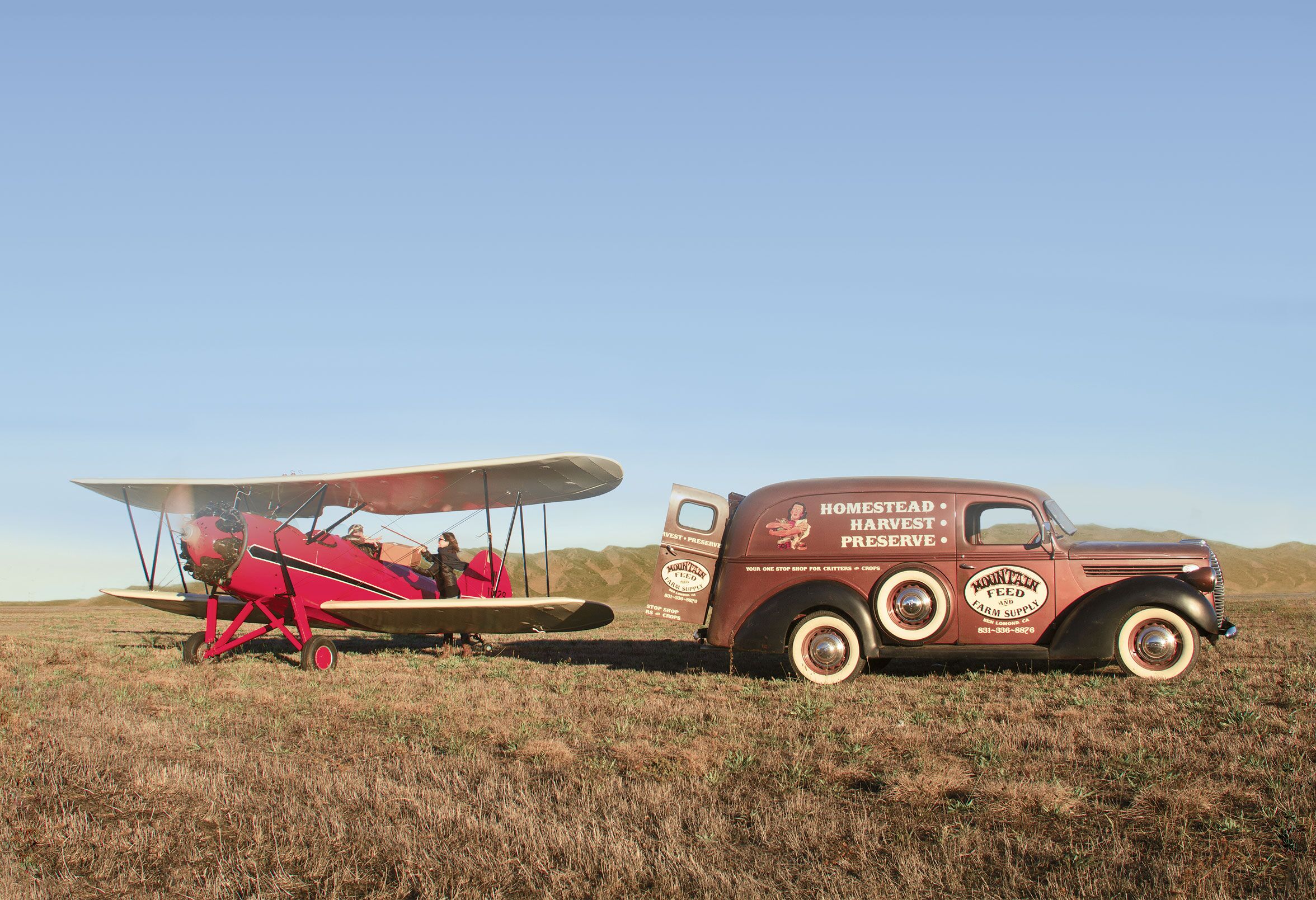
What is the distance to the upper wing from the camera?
13562 mm

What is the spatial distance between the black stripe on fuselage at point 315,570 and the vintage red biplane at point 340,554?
2cm

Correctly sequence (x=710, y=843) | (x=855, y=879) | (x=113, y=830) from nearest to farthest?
(x=855, y=879) → (x=710, y=843) → (x=113, y=830)

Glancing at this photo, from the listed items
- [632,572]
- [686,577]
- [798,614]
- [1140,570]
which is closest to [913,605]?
[798,614]

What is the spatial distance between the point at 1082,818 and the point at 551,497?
11.5 metres

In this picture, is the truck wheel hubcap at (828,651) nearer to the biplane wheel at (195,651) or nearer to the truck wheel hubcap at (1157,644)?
the truck wheel hubcap at (1157,644)

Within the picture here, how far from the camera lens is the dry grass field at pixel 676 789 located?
13.4 ft

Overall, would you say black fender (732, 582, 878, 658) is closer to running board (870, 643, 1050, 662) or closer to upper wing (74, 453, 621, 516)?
running board (870, 643, 1050, 662)

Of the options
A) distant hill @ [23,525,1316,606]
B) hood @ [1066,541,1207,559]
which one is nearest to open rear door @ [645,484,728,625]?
hood @ [1066,541,1207,559]

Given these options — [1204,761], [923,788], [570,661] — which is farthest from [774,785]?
[570,661]

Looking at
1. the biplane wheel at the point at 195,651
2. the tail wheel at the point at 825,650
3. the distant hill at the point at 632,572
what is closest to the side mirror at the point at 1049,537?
the tail wheel at the point at 825,650

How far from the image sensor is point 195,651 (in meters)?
13.6

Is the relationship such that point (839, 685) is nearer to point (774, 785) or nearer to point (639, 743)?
point (639, 743)

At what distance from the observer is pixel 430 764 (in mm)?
6215

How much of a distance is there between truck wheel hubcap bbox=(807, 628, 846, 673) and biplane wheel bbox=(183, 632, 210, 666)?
916 centimetres
